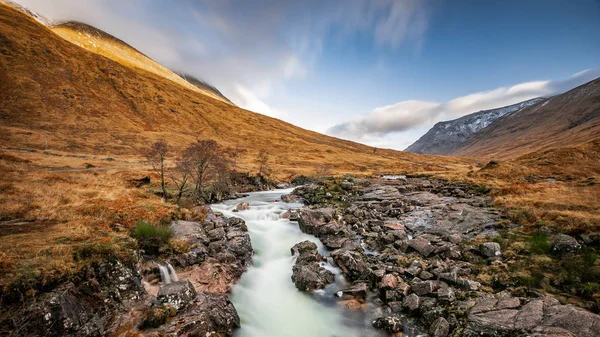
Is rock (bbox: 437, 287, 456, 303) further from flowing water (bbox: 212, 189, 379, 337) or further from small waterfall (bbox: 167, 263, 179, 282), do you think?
small waterfall (bbox: 167, 263, 179, 282)

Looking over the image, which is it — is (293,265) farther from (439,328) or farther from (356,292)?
(439,328)

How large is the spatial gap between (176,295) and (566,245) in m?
19.0

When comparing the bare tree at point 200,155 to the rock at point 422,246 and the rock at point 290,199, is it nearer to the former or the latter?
the rock at point 290,199

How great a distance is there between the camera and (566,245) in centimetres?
Answer: 1320

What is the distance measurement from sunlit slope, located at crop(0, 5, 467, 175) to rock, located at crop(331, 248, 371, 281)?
56301mm

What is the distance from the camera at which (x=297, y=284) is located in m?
14.7

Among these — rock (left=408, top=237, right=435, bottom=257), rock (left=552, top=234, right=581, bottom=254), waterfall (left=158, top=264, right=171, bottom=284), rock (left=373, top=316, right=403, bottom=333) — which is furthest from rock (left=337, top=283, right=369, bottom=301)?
rock (left=552, top=234, right=581, bottom=254)

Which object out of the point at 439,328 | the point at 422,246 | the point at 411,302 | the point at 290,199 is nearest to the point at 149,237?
the point at 411,302

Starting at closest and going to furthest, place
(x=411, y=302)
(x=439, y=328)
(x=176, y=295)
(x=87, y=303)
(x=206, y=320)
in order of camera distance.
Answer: (x=87, y=303)
(x=206, y=320)
(x=439, y=328)
(x=176, y=295)
(x=411, y=302)

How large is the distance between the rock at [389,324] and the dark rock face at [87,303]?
1001 centimetres

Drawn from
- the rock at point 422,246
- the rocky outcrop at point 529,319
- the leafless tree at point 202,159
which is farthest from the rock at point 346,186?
the rocky outcrop at point 529,319

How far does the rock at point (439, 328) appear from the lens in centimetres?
964

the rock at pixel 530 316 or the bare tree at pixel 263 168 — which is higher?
the bare tree at pixel 263 168

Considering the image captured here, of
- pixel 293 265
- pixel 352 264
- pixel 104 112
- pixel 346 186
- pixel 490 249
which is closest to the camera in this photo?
pixel 490 249
